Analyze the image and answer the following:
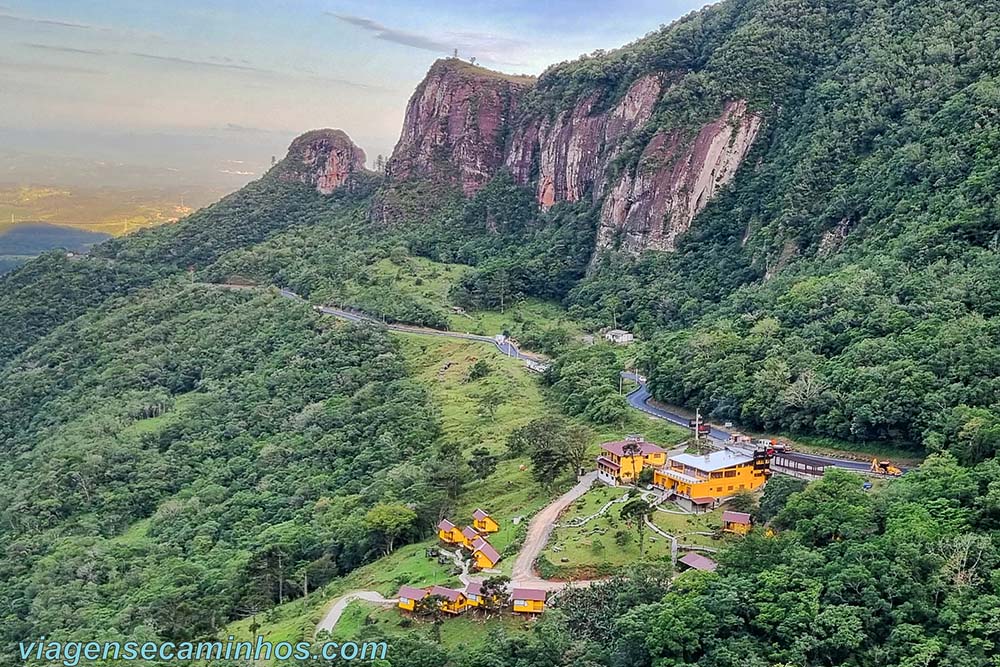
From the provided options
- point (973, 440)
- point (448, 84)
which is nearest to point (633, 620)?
point (973, 440)

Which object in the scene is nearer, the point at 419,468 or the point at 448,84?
the point at 419,468

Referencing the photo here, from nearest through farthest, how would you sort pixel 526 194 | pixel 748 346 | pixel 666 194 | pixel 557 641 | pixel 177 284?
pixel 557 641 < pixel 748 346 < pixel 666 194 < pixel 177 284 < pixel 526 194

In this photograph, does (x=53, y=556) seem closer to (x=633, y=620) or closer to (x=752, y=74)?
(x=633, y=620)

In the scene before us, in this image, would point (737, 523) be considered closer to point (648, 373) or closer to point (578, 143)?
point (648, 373)

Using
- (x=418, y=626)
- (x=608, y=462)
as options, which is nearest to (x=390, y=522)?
(x=418, y=626)

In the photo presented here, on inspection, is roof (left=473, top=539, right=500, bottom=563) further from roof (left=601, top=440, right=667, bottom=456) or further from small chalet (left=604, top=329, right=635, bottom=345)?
small chalet (left=604, top=329, right=635, bottom=345)

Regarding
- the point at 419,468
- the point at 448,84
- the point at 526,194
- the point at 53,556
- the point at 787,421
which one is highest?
the point at 448,84
